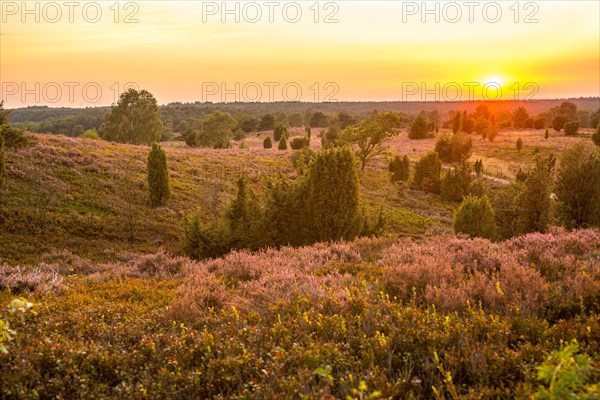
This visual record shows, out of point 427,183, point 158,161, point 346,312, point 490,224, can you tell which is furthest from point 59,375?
point 427,183

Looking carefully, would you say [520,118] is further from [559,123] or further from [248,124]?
[248,124]

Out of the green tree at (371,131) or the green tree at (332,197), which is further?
the green tree at (371,131)

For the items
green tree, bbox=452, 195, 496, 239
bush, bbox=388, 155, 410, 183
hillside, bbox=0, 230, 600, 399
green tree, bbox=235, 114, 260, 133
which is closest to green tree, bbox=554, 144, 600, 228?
green tree, bbox=452, 195, 496, 239

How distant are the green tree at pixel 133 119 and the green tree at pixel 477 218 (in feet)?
211

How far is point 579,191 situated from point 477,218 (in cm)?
372

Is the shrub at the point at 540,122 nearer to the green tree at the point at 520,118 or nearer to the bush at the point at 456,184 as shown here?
the green tree at the point at 520,118

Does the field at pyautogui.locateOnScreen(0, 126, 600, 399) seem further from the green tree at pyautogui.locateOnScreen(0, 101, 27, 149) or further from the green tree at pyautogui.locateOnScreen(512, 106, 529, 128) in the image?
the green tree at pyautogui.locateOnScreen(512, 106, 529, 128)

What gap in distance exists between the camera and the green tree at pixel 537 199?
1600 centimetres

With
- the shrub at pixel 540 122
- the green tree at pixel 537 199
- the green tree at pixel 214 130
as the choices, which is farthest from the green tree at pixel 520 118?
the green tree at pixel 537 199

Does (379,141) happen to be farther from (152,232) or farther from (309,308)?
(309,308)

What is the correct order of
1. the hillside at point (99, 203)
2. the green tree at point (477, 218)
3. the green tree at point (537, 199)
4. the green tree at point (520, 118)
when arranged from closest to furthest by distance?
the green tree at point (537, 199)
the green tree at point (477, 218)
the hillside at point (99, 203)
the green tree at point (520, 118)

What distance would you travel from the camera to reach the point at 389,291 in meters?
6.60

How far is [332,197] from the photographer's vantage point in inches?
591

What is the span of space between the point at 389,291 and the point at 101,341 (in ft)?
12.9
